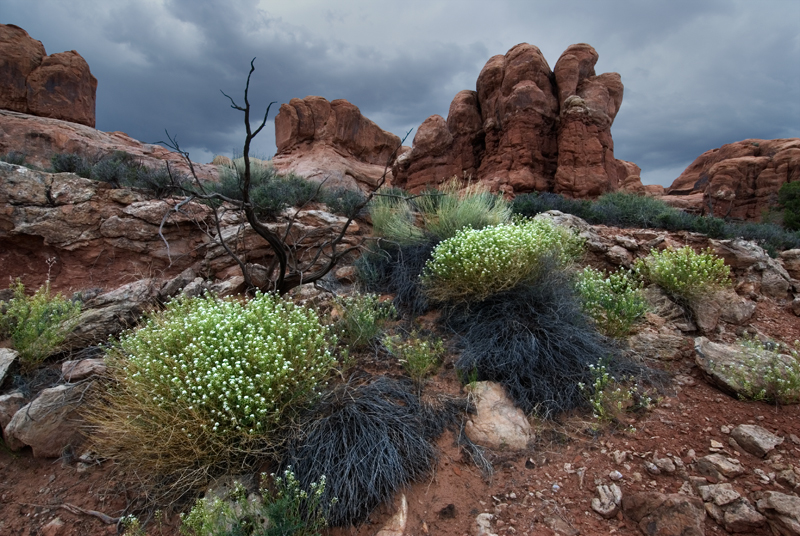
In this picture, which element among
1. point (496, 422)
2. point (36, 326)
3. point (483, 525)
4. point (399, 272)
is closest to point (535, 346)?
point (496, 422)

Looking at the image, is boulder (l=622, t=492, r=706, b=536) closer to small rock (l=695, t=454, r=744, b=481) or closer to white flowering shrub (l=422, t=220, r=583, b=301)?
small rock (l=695, t=454, r=744, b=481)

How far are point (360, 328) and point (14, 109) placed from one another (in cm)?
2518

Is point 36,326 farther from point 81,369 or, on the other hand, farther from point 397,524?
point 397,524

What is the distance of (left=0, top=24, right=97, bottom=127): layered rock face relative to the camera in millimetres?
18641

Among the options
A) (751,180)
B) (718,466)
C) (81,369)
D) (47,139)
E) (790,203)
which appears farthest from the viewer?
(751,180)

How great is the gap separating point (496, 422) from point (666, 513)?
1.17 meters

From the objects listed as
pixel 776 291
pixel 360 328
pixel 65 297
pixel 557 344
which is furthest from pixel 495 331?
pixel 65 297

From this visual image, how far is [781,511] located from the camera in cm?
203

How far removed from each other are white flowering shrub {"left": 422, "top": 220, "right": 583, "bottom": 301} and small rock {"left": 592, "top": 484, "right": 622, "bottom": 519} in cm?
208

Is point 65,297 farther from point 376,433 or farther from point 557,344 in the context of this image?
point 557,344

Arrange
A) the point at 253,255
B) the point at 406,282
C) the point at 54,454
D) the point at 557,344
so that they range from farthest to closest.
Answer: the point at 253,255 < the point at 406,282 < the point at 557,344 < the point at 54,454

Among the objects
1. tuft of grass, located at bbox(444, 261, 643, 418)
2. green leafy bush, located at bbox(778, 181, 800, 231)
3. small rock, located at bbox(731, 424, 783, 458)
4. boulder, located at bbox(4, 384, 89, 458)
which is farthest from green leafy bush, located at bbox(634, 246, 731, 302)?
green leafy bush, located at bbox(778, 181, 800, 231)

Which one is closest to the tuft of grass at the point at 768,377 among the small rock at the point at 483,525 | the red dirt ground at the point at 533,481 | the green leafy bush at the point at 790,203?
the red dirt ground at the point at 533,481

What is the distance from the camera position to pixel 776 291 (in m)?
5.52
